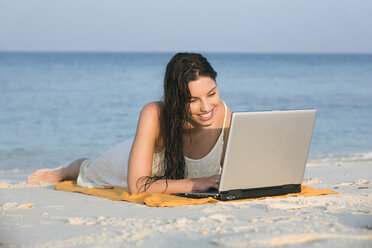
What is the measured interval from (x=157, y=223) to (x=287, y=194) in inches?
45.8

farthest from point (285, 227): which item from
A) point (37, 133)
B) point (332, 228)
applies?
point (37, 133)

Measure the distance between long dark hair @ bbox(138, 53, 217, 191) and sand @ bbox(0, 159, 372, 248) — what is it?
0.56 m

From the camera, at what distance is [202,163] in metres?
4.22

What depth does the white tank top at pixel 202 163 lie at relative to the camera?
4156mm

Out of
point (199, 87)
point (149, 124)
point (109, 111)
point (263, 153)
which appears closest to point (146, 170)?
point (149, 124)

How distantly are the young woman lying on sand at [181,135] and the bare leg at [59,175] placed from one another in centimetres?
123

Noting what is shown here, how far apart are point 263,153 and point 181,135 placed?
2.73ft

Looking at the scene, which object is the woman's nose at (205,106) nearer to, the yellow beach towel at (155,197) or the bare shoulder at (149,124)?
the bare shoulder at (149,124)

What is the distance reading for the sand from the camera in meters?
Result: 2.48

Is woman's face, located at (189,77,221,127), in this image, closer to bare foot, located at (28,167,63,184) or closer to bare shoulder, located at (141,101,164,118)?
bare shoulder, located at (141,101,164,118)

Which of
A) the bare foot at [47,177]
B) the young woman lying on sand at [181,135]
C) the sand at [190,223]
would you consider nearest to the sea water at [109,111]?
the young woman lying on sand at [181,135]

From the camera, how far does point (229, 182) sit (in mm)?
3447

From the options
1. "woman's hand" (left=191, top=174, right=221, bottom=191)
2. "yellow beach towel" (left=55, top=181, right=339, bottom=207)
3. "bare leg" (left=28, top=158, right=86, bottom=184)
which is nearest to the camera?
"yellow beach towel" (left=55, top=181, right=339, bottom=207)

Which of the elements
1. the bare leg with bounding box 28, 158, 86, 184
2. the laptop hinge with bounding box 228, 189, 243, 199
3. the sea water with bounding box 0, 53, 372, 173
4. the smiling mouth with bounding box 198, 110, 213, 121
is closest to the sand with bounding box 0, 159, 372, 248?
the laptop hinge with bounding box 228, 189, 243, 199
